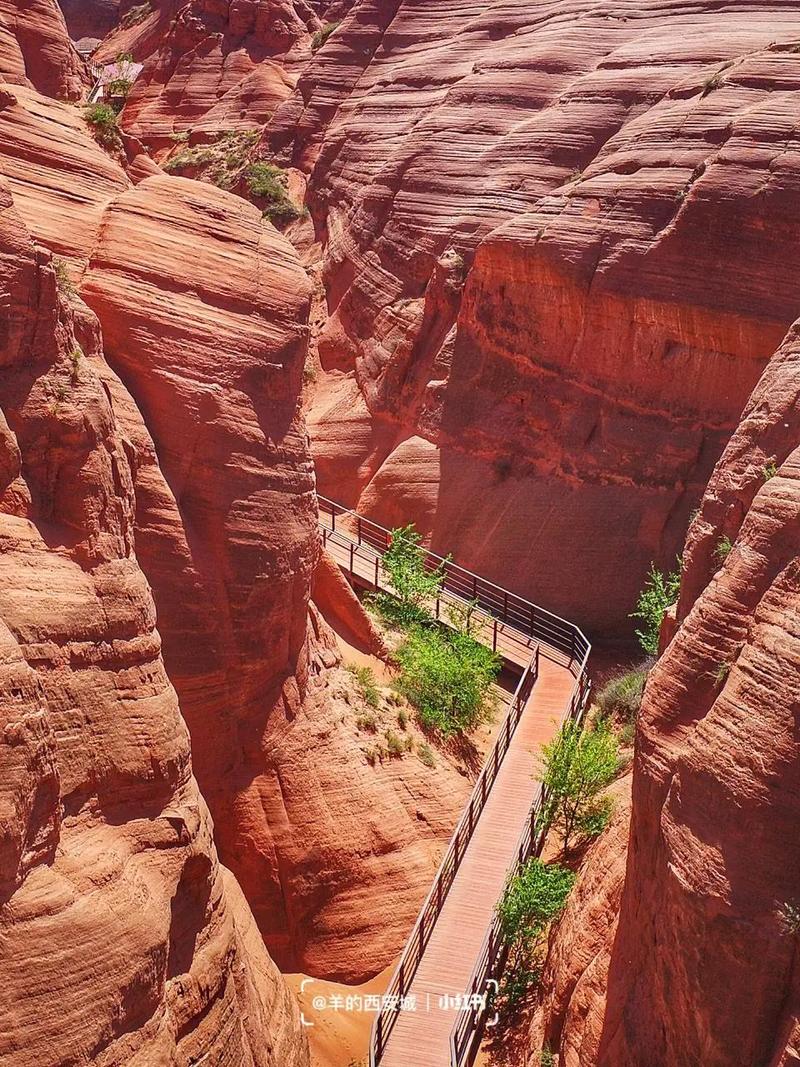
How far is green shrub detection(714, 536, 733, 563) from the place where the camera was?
13.6m

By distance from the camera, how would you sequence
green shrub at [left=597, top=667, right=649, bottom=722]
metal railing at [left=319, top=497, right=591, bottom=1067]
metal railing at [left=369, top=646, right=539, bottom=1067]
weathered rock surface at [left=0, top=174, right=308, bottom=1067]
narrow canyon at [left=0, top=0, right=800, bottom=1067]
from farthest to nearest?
green shrub at [left=597, top=667, right=649, bottom=722]
metal railing at [left=319, top=497, right=591, bottom=1067]
metal railing at [left=369, top=646, right=539, bottom=1067]
narrow canyon at [left=0, top=0, right=800, bottom=1067]
weathered rock surface at [left=0, top=174, right=308, bottom=1067]

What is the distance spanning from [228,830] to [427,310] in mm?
19670

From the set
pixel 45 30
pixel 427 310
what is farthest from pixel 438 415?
pixel 45 30

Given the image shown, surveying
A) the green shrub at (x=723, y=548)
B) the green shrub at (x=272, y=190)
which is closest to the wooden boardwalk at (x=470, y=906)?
the green shrub at (x=723, y=548)

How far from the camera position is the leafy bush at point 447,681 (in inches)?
894

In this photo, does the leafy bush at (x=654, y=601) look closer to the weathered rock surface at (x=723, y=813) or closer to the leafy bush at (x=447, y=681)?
the leafy bush at (x=447, y=681)

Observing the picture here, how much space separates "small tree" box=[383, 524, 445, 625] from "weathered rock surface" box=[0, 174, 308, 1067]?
1331 cm

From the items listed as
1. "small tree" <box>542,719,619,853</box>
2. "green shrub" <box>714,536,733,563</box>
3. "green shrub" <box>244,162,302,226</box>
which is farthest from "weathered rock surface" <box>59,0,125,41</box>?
"green shrub" <box>714,536,733,563</box>

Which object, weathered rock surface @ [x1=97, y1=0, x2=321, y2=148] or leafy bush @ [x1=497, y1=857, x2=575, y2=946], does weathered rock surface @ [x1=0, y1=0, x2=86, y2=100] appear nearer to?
leafy bush @ [x1=497, y1=857, x2=575, y2=946]

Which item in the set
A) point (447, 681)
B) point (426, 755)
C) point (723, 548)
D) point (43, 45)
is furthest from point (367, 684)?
point (43, 45)

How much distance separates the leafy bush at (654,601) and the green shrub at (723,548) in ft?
37.0

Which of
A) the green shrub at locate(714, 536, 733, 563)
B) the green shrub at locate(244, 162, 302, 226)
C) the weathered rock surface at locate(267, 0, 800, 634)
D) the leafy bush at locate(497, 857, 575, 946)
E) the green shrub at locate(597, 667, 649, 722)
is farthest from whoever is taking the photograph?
the green shrub at locate(244, 162, 302, 226)

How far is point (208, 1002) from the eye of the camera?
12641mm

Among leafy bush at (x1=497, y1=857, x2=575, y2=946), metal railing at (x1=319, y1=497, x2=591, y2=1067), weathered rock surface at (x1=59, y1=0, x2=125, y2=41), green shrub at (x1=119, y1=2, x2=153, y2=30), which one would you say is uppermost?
green shrub at (x1=119, y1=2, x2=153, y2=30)
